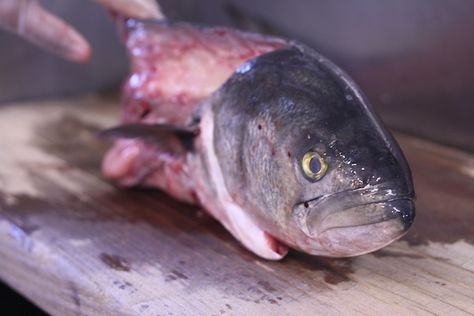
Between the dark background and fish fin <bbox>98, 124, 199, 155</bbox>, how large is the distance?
0.53m

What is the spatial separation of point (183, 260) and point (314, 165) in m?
0.40

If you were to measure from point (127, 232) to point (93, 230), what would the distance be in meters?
0.08

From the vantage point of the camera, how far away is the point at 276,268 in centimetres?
156

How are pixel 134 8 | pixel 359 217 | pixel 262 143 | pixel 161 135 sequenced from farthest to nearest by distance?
pixel 134 8, pixel 161 135, pixel 262 143, pixel 359 217

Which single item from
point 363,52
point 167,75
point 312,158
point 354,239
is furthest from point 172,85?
point 363,52

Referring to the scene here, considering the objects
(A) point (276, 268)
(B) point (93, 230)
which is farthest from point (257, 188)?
(B) point (93, 230)

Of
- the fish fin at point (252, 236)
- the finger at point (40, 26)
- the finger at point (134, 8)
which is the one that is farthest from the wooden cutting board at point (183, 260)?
the finger at point (134, 8)

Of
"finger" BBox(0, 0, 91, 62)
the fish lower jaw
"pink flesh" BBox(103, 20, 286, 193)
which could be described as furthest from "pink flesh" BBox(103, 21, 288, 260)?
the fish lower jaw

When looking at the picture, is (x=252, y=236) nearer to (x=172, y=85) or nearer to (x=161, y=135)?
(x=161, y=135)

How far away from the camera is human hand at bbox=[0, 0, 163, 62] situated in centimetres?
206

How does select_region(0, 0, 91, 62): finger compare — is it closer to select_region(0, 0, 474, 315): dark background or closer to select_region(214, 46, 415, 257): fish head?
select_region(0, 0, 474, 315): dark background

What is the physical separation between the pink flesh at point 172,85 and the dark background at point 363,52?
23 centimetres

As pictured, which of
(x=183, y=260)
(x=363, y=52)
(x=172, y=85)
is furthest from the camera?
(x=363, y=52)

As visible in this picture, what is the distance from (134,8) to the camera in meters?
2.07
